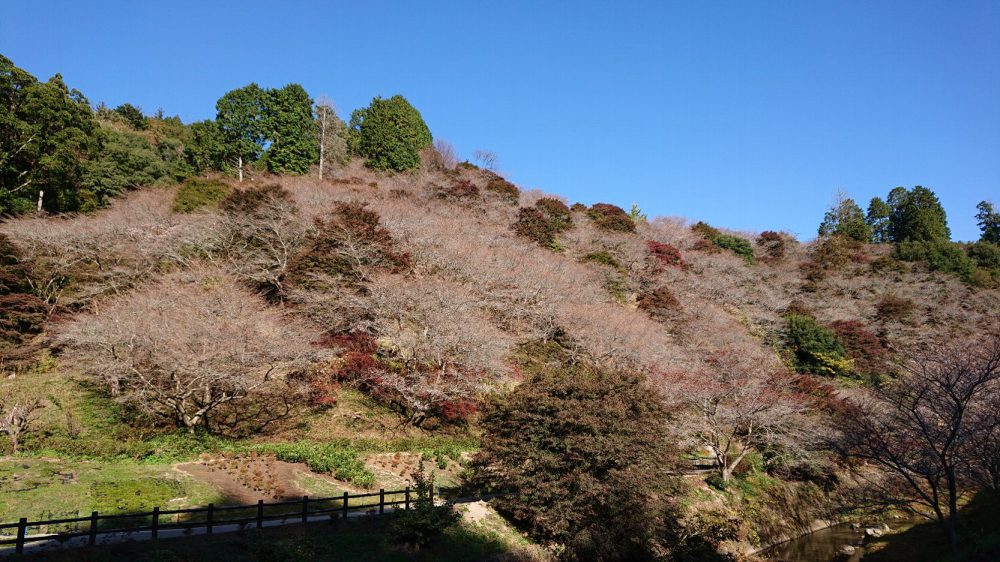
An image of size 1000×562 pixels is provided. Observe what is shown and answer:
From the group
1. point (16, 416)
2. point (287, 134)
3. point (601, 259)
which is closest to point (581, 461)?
point (16, 416)

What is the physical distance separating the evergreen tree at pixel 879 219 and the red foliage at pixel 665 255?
1449 inches

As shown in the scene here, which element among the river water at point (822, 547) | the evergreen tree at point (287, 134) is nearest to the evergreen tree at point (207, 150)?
the evergreen tree at point (287, 134)

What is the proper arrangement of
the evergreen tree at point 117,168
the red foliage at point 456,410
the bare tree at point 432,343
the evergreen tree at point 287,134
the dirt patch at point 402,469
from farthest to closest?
the evergreen tree at point 287,134 → the evergreen tree at point 117,168 → the red foliage at point 456,410 → the bare tree at point 432,343 → the dirt patch at point 402,469

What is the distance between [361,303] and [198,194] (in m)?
19.7

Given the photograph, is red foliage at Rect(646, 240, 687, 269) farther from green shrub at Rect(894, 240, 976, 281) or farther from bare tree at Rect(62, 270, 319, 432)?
bare tree at Rect(62, 270, 319, 432)

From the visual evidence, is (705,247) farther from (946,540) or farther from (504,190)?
(946,540)

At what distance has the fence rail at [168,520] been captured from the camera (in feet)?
34.3

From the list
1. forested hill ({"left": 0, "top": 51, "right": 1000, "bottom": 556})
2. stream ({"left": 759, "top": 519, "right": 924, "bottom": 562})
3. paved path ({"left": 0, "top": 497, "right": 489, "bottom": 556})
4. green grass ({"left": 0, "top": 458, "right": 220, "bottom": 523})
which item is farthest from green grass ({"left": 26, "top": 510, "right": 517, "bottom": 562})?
stream ({"left": 759, "top": 519, "right": 924, "bottom": 562})

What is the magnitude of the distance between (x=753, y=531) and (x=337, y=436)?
62.0ft

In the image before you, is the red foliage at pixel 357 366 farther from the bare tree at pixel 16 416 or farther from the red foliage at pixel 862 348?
the red foliage at pixel 862 348

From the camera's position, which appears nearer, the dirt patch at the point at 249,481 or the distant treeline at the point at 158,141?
the dirt patch at the point at 249,481

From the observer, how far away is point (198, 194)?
35.3m

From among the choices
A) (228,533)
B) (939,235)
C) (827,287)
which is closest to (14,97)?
(228,533)

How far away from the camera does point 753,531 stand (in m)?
21.3
